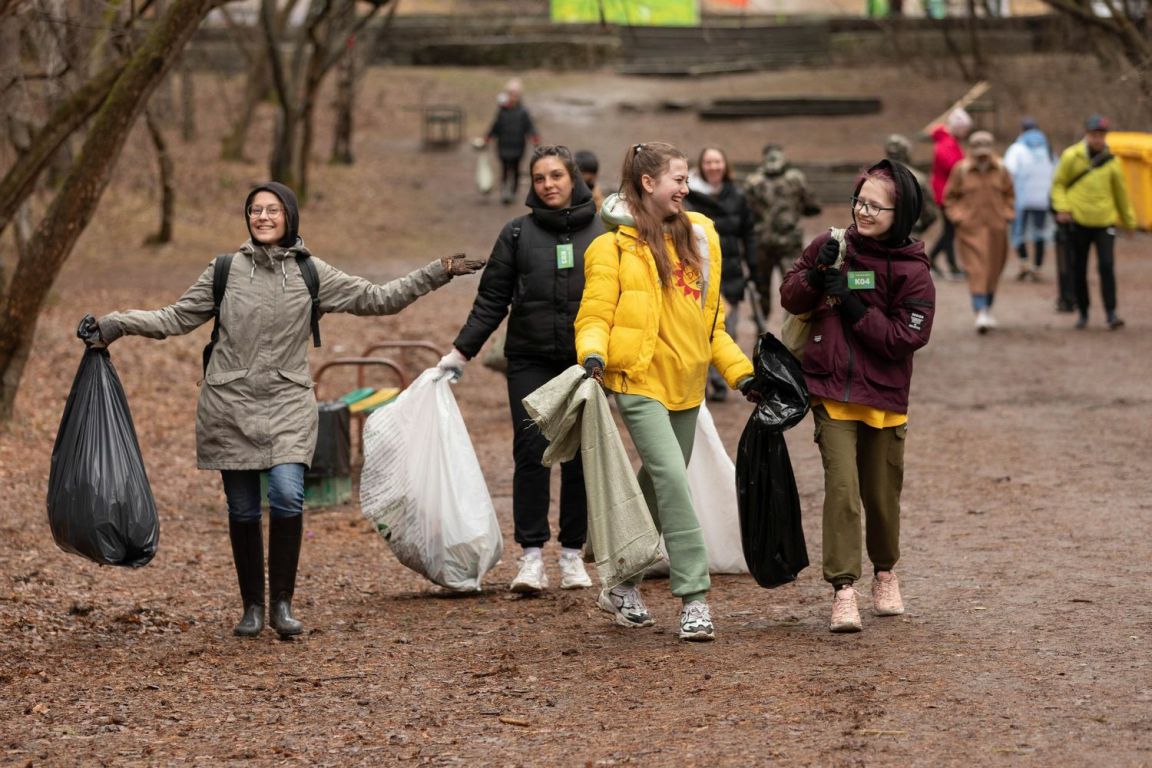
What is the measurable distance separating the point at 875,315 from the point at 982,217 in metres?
10.1

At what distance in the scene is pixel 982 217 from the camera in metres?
15.8

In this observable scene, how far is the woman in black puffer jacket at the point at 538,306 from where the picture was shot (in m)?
7.12

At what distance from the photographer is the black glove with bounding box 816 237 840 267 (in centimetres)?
605

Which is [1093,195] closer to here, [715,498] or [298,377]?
[715,498]

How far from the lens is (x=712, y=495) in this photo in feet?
24.3

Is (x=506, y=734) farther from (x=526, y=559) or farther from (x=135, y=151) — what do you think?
(x=135, y=151)

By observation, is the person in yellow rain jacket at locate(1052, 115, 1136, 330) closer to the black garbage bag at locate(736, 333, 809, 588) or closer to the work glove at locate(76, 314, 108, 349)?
the black garbage bag at locate(736, 333, 809, 588)

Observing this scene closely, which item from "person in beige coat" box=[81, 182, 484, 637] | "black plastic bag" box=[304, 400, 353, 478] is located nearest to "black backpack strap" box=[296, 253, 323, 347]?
"person in beige coat" box=[81, 182, 484, 637]

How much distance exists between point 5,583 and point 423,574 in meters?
1.95

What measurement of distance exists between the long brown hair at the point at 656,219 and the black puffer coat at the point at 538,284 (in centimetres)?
80

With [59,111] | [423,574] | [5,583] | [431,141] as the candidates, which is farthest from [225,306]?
[431,141]

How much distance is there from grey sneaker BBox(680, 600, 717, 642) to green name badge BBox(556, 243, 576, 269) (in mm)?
1649

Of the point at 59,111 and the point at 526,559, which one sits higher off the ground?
the point at 59,111

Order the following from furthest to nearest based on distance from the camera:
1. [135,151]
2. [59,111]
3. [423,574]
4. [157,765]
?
[135,151]
[59,111]
[423,574]
[157,765]
